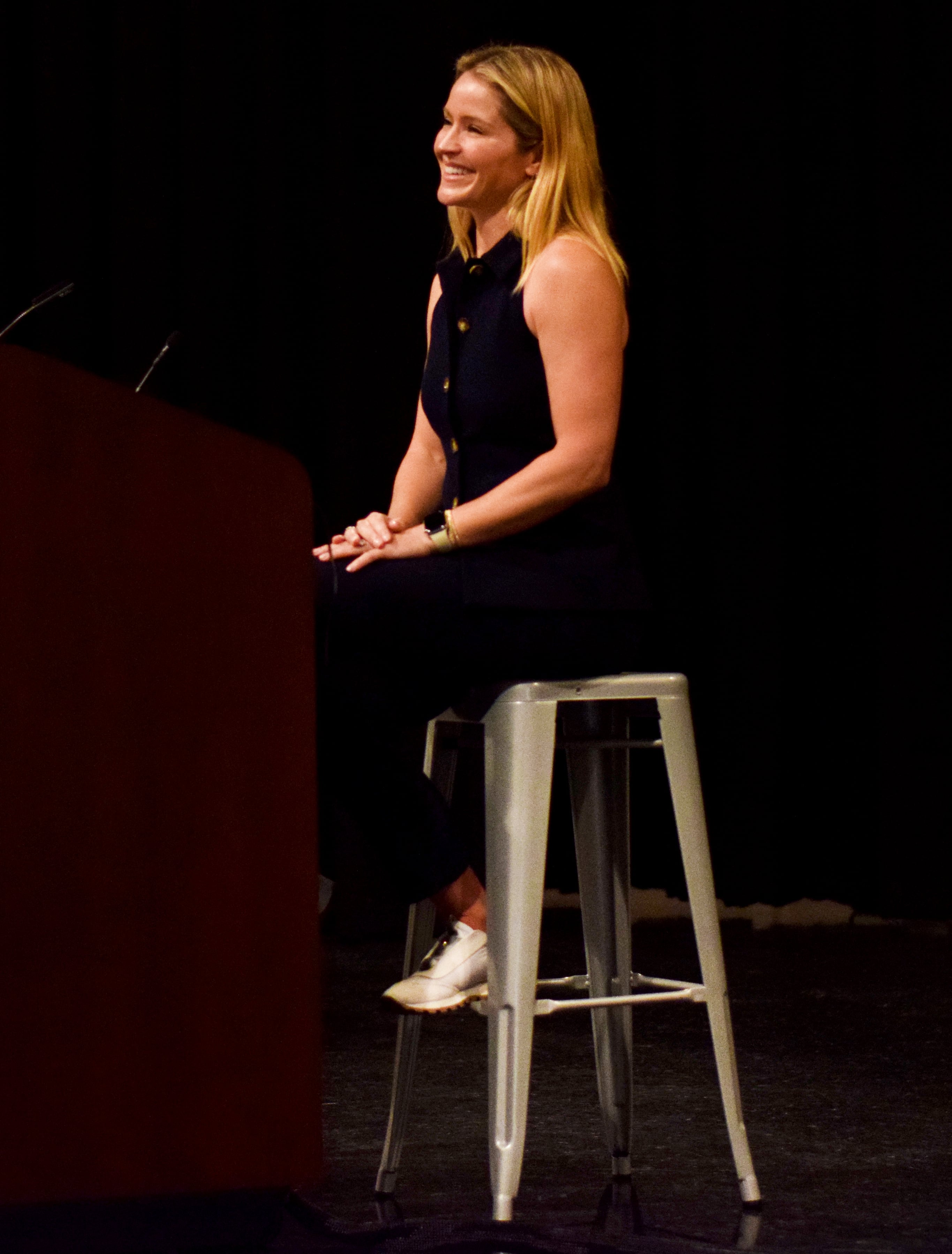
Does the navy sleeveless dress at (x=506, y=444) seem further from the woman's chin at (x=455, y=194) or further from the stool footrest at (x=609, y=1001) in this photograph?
the stool footrest at (x=609, y=1001)

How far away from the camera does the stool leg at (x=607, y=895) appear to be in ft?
5.85

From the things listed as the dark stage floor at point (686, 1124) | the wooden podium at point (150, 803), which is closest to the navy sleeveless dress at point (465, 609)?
the wooden podium at point (150, 803)

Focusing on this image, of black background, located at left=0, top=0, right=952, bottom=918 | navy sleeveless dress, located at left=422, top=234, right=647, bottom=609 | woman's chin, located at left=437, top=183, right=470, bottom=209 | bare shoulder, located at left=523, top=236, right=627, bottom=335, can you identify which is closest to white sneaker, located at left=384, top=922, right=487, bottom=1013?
navy sleeveless dress, located at left=422, top=234, right=647, bottom=609

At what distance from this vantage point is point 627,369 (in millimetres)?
3895

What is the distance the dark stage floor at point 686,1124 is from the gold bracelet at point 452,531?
688 millimetres

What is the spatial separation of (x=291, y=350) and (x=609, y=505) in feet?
6.75

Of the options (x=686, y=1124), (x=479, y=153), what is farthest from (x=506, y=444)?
(x=686, y=1124)

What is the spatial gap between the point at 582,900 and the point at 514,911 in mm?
245

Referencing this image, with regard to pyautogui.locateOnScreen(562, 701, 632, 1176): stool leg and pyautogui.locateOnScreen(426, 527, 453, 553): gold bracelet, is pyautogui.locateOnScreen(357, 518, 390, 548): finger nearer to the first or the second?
pyautogui.locateOnScreen(426, 527, 453, 553): gold bracelet

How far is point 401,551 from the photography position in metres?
1.68

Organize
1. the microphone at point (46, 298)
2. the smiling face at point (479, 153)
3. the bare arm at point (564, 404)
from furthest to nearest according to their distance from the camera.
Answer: the smiling face at point (479, 153) < the bare arm at point (564, 404) < the microphone at point (46, 298)

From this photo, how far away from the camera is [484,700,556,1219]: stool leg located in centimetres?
155

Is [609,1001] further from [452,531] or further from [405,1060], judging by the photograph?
[452,531]

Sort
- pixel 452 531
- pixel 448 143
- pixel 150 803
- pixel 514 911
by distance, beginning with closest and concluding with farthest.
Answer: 1. pixel 150 803
2. pixel 514 911
3. pixel 452 531
4. pixel 448 143
